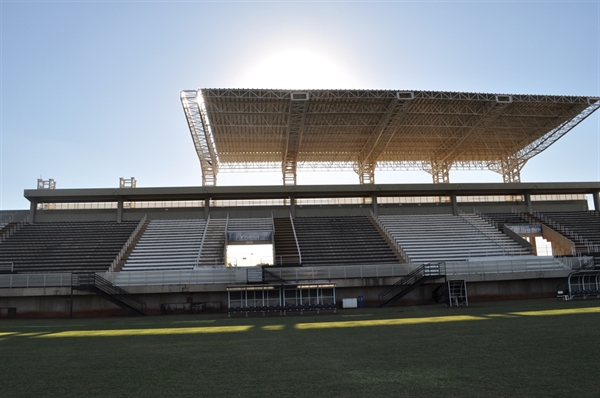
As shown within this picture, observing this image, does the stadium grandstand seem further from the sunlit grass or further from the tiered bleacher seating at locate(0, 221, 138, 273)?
the sunlit grass

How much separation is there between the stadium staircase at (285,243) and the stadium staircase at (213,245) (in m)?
4.57

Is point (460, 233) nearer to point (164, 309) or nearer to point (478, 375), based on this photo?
point (164, 309)

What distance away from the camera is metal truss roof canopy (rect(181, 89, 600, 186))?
39.6 m

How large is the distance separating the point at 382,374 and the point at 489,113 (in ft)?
129

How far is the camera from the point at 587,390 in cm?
748

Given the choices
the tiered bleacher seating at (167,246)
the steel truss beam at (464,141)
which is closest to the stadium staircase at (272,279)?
the tiered bleacher seating at (167,246)

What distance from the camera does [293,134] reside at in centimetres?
4478

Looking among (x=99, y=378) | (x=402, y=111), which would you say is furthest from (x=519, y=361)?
(x=402, y=111)

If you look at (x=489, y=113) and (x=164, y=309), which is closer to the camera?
(x=164, y=309)

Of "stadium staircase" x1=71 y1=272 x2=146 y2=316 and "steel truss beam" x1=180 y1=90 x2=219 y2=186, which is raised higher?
"steel truss beam" x1=180 y1=90 x2=219 y2=186

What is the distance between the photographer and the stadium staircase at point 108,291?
28.8 metres

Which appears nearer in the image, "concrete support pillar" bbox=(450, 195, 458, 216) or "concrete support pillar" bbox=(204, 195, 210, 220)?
"concrete support pillar" bbox=(204, 195, 210, 220)

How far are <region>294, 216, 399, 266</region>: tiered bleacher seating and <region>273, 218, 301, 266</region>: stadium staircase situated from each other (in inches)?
21.9

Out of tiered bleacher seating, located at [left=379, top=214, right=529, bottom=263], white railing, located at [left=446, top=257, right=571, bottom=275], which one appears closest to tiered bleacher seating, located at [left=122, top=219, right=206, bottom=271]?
tiered bleacher seating, located at [left=379, top=214, right=529, bottom=263]
